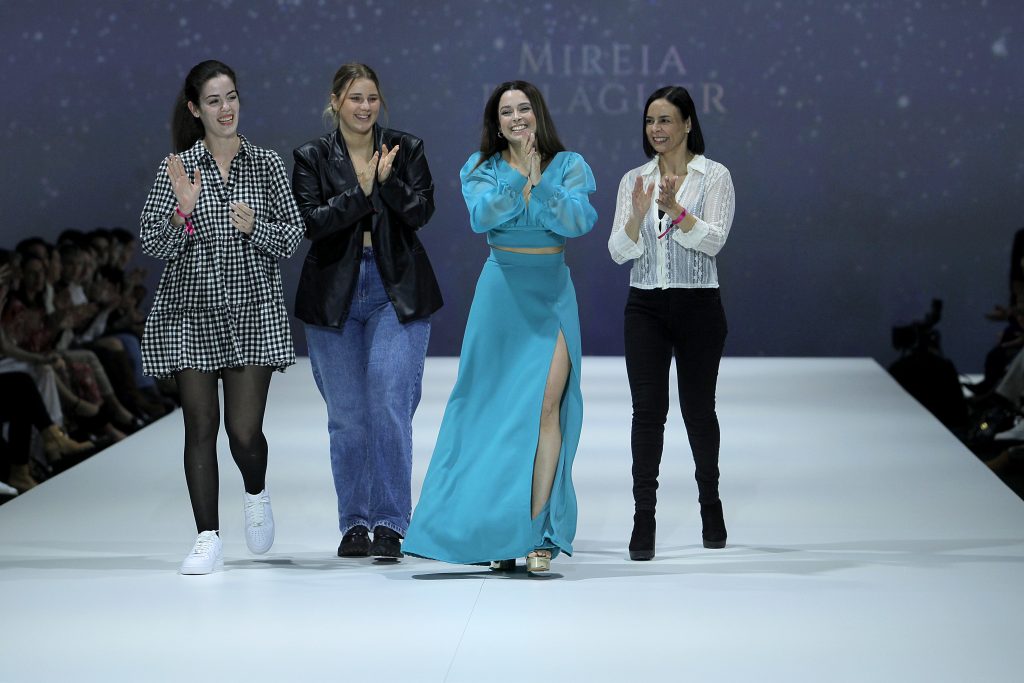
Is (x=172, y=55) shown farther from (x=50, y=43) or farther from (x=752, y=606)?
(x=752, y=606)

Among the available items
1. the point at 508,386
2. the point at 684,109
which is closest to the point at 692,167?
the point at 684,109

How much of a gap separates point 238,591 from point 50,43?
293 inches

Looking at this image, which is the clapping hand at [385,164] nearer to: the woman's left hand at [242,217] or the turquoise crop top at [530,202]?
the turquoise crop top at [530,202]

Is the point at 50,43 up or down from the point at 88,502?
up

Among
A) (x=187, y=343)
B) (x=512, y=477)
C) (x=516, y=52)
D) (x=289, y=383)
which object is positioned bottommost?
(x=289, y=383)

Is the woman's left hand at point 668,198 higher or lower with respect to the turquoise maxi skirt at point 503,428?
higher

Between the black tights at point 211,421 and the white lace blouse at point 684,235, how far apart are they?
0.97 meters

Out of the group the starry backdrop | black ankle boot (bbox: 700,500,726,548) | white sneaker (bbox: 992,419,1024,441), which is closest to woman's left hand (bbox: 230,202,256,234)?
black ankle boot (bbox: 700,500,726,548)

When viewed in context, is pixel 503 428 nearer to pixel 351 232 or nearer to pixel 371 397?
pixel 371 397

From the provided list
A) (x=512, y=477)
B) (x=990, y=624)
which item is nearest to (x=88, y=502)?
(x=512, y=477)

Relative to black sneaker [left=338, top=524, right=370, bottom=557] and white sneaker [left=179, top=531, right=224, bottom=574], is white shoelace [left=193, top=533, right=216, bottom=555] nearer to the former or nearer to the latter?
white sneaker [left=179, top=531, right=224, bottom=574]

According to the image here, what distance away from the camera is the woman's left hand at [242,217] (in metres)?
3.80

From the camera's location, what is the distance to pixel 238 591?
12.0 ft

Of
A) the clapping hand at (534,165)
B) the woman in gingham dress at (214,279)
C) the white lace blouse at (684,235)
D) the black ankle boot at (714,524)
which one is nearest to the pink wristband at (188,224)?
the woman in gingham dress at (214,279)
